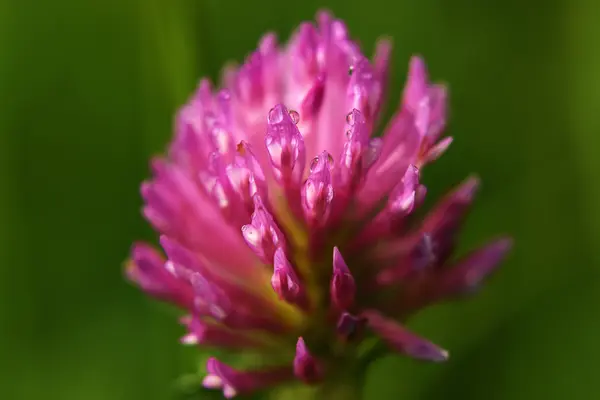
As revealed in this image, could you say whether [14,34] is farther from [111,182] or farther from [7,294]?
[7,294]

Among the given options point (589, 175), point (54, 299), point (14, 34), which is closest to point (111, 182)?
point (54, 299)

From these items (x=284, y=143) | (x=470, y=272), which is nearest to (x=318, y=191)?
(x=284, y=143)

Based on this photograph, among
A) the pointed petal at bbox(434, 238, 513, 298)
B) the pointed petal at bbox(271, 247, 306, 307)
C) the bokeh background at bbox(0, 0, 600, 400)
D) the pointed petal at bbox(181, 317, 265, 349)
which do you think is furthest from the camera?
the bokeh background at bbox(0, 0, 600, 400)

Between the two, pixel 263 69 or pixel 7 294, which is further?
pixel 7 294

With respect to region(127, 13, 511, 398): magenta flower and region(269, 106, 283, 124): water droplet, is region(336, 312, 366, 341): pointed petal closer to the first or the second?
region(127, 13, 511, 398): magenta flower

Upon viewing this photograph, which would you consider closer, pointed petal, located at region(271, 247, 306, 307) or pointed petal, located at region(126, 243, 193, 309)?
pointed petal, located at region(271, 247, 306, 307)

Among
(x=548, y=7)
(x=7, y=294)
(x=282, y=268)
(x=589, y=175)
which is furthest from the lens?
(x=548, y=7)

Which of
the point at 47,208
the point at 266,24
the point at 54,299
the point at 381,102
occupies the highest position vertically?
the point at 266,24

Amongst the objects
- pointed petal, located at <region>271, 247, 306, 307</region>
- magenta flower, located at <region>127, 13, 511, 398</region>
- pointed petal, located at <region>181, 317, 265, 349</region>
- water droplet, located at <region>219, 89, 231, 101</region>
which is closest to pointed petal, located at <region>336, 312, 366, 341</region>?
magenta flower, located at <region>127, 13, 511, 398</region>
